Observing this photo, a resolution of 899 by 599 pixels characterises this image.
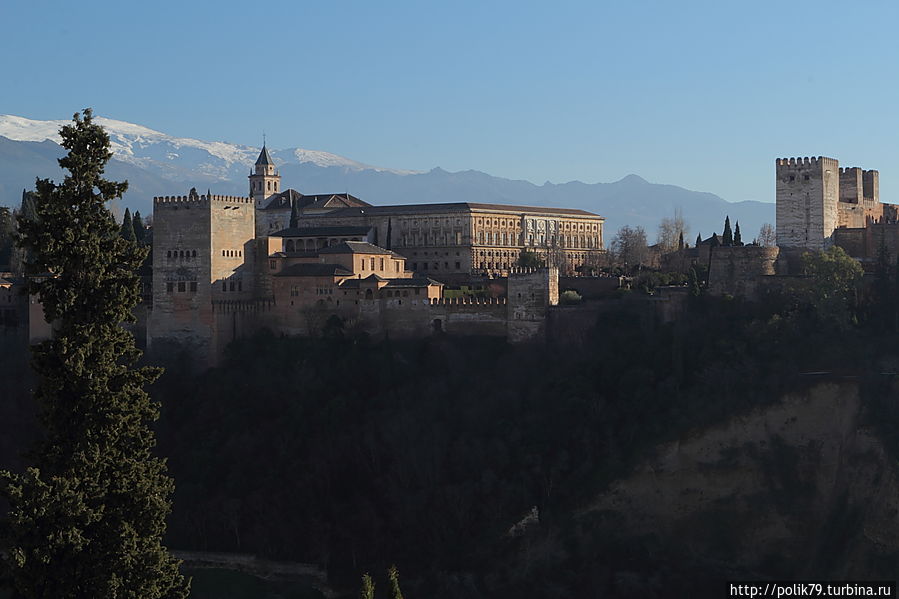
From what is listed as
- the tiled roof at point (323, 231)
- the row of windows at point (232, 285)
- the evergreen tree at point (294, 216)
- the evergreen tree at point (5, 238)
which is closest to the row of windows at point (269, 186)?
the evergreen tree at point (5, 238)

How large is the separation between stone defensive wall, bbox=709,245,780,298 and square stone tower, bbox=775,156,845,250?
5795 mm

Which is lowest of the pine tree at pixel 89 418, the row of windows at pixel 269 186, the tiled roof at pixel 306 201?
the pine tree at pixel 89 418

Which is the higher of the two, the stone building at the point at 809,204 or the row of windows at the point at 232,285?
the stone building at the point at 809,204

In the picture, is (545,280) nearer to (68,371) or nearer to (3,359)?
(3,359)

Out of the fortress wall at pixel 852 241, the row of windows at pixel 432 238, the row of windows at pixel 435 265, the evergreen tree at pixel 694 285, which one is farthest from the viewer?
the row of windows at pixel 432 238

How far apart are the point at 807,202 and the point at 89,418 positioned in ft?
165

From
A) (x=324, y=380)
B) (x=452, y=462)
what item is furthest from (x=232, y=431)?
(x=452, y=462)

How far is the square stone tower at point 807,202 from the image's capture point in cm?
6625

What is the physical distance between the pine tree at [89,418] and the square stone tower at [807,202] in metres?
48.4

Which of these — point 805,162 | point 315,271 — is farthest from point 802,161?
point 315,271

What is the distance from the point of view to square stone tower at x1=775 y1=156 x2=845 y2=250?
6625 cm

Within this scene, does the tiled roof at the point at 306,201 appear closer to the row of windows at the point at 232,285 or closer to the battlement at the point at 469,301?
the row of windows at the point at 232,285

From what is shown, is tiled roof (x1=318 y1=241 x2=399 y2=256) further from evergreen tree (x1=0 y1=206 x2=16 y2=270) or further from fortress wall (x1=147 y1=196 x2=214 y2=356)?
evergreen tree (x1=0 y1=206 x2=16 y2=270)

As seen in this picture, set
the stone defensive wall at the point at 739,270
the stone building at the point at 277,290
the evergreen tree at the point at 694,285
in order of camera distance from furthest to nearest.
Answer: the stone building at the point at 277,290
the stone defensive wall at the point at 739,270
the evergreen tree at the point at 694,285
